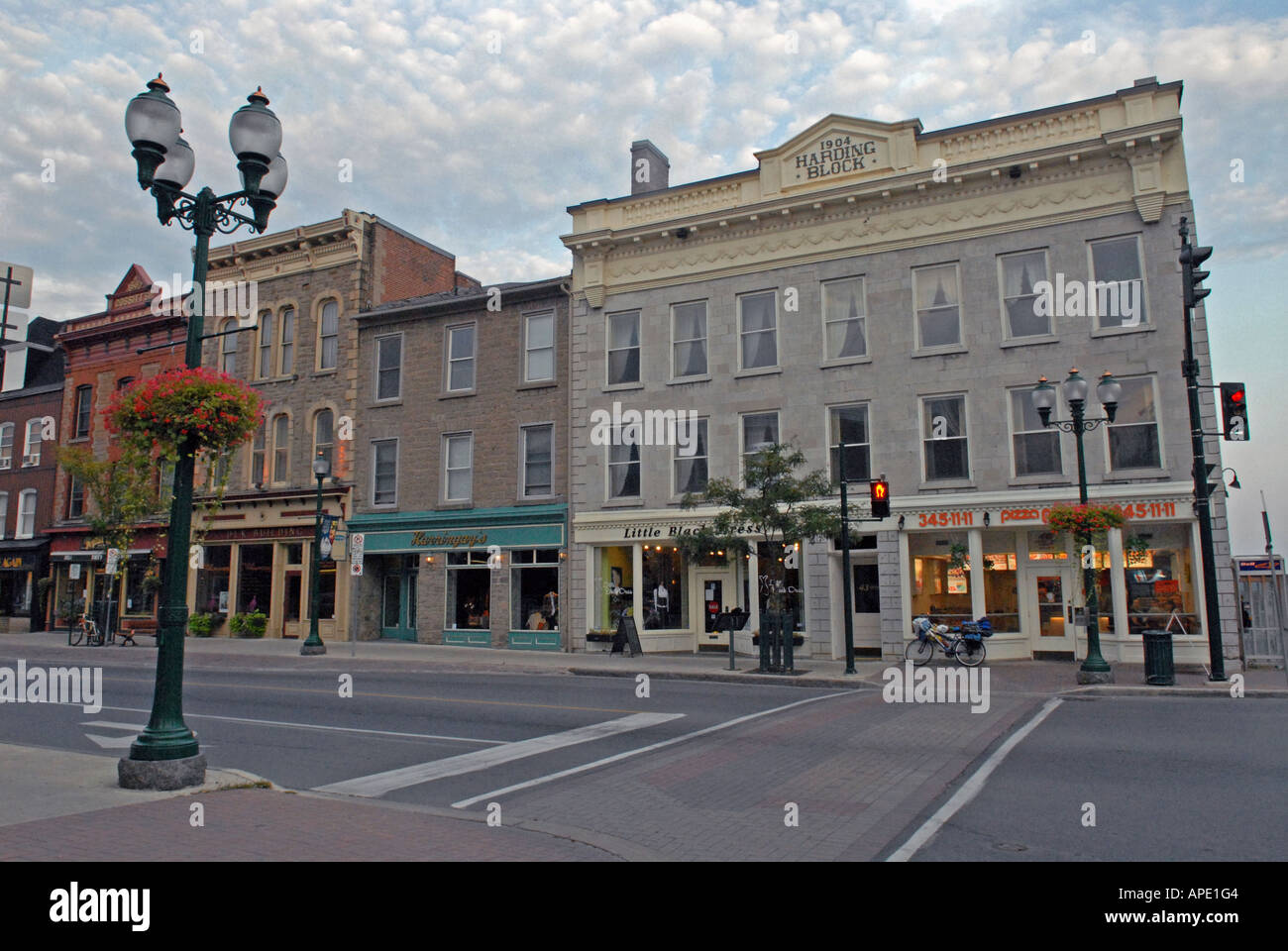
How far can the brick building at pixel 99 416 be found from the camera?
35.2 meters

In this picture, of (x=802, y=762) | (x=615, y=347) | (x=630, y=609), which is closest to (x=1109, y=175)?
(x=615, y=347)

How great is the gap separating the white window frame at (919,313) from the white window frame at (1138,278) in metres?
2.82

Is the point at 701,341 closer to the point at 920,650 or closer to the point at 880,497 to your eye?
the point at 880,497

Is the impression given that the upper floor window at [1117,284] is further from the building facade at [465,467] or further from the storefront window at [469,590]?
the storefront window at [469,590]

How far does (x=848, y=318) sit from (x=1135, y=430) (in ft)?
23.5

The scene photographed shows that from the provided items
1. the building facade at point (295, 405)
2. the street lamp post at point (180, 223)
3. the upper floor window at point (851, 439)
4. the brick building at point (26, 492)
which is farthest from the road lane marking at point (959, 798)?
the brick building at point (26, 492)

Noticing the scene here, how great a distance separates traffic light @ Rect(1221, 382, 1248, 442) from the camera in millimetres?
16188

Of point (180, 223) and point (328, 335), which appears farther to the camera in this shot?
point (328, 335)

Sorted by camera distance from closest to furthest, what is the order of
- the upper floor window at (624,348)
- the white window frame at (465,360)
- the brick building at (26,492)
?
the upper floor window at (624,348), the white window frame at (465,360), the brick building at (26,492)

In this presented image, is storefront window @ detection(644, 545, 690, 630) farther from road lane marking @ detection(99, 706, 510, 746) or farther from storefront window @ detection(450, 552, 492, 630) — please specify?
road lane marking @ detection(99, 706, 510, 746)

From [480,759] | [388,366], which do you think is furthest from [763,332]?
[480,759]

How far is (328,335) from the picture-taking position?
3195 cm
